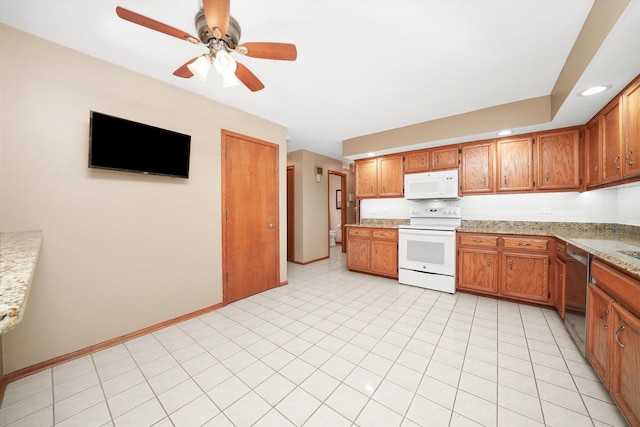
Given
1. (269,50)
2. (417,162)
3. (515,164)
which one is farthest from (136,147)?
(515,164)

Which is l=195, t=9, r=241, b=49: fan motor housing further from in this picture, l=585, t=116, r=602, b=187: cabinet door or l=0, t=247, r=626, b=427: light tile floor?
l=585, t=116, r=602, b=187: cabinet door

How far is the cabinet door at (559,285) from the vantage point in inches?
90.4

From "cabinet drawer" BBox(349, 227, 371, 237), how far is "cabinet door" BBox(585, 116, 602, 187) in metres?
2.69

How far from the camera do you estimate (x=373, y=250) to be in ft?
13.3

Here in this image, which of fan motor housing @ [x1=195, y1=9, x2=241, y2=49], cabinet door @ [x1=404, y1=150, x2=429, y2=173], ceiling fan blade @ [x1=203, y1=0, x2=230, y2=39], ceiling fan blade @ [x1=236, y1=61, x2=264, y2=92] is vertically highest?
fan motor housing @ [x1=195, y1=9, x2=241, y2=49]

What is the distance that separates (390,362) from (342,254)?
419cm

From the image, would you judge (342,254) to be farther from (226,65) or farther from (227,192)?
(226,65)

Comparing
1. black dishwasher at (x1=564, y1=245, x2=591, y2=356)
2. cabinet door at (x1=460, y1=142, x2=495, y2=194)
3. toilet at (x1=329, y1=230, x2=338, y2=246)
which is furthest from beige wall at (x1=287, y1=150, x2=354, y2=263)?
black dishwasher at (x1=564, y1=245, x2=591, y2=356)

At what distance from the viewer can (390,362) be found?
1811 mm

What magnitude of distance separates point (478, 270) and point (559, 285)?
0.77 m

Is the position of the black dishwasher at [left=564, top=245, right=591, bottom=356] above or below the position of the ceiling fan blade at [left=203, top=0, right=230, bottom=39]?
below

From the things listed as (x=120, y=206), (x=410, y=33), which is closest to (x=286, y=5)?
(x=410, y=33)

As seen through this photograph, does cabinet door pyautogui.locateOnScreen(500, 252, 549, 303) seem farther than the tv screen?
Yes

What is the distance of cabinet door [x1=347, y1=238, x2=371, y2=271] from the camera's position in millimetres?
4133
